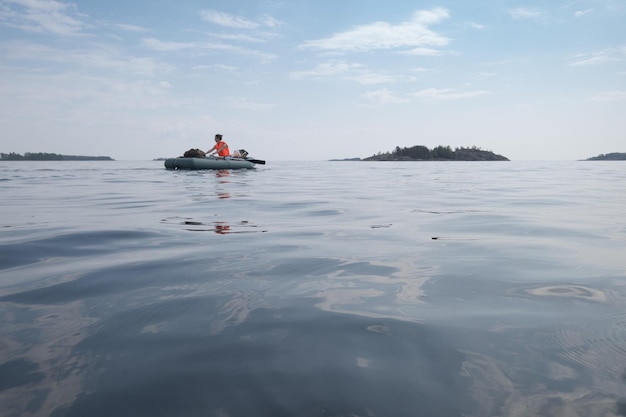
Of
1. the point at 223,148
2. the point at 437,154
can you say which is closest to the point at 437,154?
the point at 437,154

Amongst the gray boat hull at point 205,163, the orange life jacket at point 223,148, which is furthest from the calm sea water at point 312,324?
the orange life jacket at point 223,148

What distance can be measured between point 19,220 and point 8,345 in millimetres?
5244

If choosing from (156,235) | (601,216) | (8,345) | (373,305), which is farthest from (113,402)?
(601,216)

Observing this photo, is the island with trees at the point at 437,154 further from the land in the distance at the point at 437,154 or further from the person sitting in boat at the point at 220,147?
the person sitting in boat at the point at 220,147

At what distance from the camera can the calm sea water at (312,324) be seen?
5.29 ft

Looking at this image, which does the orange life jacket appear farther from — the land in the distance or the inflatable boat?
the land in the distance

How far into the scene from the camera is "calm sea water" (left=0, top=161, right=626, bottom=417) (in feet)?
5.29

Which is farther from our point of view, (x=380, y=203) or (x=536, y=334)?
(x=380, y=203)

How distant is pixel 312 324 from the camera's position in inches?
93.0

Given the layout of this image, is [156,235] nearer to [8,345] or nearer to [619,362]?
[8,345]

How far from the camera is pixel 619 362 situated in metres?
1.84

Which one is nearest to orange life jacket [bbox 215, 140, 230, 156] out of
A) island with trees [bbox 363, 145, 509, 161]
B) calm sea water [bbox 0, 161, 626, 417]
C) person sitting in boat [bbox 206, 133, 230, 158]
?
person sitting in boat [bbox 206, 133, 230, 158]

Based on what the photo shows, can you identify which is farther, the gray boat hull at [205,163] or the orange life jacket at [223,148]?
the orange life jacket at [223,148]

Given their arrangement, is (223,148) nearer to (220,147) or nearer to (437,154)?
(220,147)
